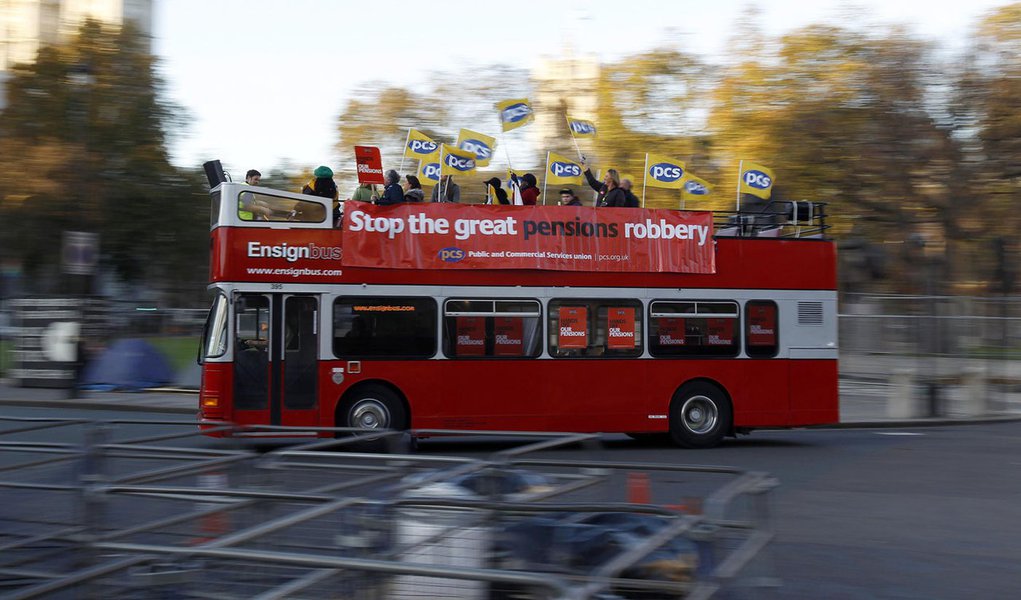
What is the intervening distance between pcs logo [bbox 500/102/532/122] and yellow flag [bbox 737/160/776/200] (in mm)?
3836

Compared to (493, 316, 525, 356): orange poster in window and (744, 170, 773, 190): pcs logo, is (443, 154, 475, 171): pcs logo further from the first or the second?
(744, 170, 773, 190): pcs logo

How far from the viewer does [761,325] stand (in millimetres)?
16062

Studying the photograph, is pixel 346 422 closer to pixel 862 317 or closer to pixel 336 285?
pixel 336 285

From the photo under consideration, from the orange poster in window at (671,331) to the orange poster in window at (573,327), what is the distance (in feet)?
3.97

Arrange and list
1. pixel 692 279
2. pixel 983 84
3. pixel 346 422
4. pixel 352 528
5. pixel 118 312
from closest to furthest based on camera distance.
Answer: pixel 352 528
pixel 346 422
pixel 692 279
pixel 118 312
pixel 983 84

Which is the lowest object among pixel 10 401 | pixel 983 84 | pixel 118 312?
pixel 10 401

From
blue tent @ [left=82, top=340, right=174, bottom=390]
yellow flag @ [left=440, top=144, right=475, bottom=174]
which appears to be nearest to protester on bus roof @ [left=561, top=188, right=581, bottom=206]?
yellow flag @ [left=440, top=144, right=475, bottom=174]

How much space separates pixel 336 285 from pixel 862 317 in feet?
62.8

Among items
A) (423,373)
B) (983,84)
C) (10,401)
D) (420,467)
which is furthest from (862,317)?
(420,467)

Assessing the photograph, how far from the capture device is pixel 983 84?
1252 inches

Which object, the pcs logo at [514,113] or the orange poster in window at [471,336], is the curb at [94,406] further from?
the pcs logo at [514,113]

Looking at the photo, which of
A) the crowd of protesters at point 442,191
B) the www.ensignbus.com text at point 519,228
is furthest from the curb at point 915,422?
the crowd of protesters at point 442,191

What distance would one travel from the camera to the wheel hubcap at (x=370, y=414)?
1455cm

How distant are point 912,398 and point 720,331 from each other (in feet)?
25.0
